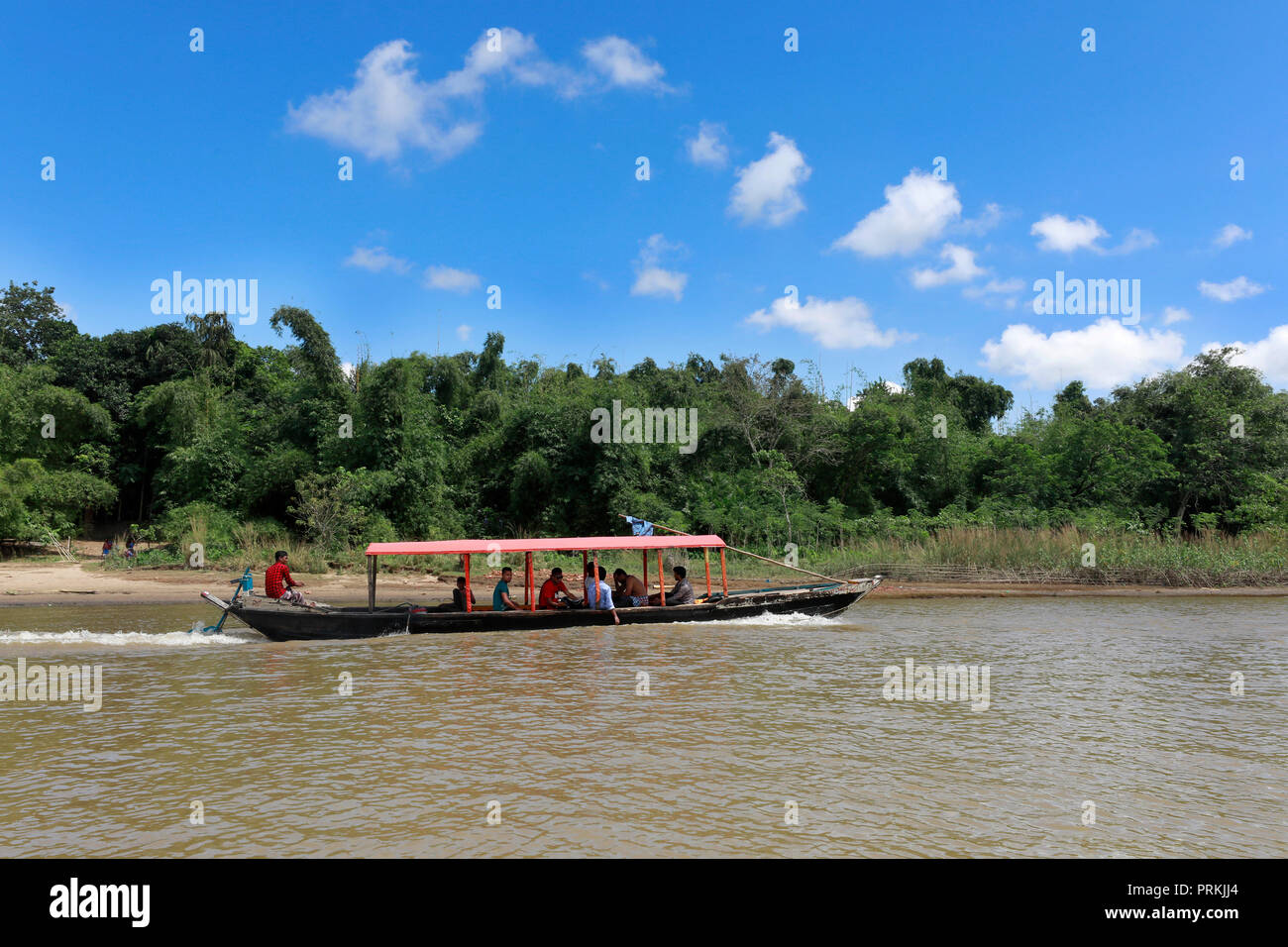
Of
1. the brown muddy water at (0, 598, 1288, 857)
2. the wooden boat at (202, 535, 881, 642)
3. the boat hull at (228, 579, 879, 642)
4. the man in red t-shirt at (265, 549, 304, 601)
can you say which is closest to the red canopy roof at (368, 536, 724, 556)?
the wooden boat at (202, 535, 881, 642)

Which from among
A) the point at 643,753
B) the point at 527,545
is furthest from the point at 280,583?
the point at 643,753

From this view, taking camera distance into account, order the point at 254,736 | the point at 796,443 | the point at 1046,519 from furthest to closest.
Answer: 1. the point at 796,443
2. the point at 1046,519
3. the point at 254,736

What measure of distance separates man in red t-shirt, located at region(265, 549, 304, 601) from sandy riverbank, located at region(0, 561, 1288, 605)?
257 inches

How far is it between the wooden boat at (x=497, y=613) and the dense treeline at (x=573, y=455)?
1249 cm

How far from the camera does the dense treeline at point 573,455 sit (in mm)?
29281

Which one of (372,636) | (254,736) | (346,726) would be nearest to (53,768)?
(254,736)

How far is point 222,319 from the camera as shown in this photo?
39875 millimetres

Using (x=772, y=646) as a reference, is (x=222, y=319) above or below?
above

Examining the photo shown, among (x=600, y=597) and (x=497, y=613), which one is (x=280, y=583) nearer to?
(x=497, y=613)

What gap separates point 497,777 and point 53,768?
13.0 feet

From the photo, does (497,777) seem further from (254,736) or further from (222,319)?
(222,319)

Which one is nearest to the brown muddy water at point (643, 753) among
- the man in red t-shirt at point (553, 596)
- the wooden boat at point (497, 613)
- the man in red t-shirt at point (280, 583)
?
the wooden boat at point (497, 613)

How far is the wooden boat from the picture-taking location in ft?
46.8
